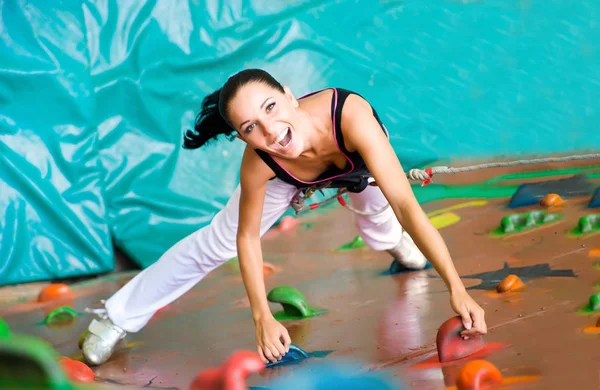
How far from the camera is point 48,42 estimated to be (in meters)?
3.63

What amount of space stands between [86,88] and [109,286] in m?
0.96

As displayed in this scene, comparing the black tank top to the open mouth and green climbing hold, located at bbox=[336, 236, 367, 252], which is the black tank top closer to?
the open mouth

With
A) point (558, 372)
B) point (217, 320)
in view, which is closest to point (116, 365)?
point (217, 320)

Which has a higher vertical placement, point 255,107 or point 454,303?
point 255,107

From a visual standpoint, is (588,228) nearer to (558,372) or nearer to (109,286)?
(558,372)

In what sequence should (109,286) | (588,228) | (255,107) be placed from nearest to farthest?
1. (255,107)
2. (588,228)
3. (109,286)

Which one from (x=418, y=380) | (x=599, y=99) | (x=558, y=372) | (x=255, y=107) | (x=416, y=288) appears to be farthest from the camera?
(x=599, y=99)

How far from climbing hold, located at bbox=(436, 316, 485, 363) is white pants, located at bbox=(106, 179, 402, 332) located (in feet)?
2.34

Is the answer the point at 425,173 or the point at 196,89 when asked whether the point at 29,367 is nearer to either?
the point at 425,173

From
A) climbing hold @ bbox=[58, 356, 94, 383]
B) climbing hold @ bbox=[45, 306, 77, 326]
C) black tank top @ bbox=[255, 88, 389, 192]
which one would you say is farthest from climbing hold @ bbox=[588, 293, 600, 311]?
climbing hold @ bbox=[45, 306, 77, 326]

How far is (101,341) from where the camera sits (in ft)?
8.06

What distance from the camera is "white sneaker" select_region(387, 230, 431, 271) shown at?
9.46 feet

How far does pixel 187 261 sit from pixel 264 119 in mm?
691

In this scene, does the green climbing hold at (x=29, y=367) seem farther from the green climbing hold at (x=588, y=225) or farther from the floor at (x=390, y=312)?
the green climbing hold at (x=588, y=225)
